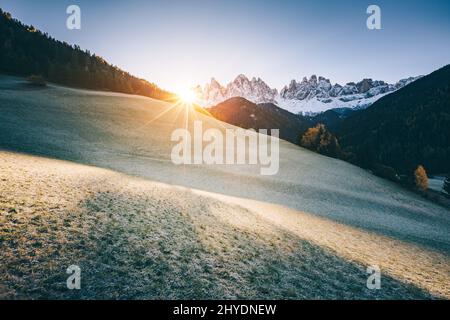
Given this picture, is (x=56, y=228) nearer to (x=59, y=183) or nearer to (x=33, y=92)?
(x=59, y=183)

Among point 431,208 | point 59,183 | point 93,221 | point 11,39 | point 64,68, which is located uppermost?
point 11,39

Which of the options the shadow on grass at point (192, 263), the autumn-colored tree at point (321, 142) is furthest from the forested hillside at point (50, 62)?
the shadow on grass at point (192, 263)

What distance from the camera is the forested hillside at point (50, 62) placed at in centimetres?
9544

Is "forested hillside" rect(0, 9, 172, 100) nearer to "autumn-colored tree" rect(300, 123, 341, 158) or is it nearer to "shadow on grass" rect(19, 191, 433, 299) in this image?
"autumn-colored tree" rect(300, 123, 341, 158)

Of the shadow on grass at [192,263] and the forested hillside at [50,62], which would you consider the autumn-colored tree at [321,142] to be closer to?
the shadow on grass at [192,263]

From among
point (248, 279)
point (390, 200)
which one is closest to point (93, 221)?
point (248, 279)

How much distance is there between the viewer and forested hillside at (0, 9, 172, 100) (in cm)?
9544

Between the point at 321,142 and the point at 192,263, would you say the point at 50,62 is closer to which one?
the point at 321,142

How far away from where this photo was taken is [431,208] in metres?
40.8

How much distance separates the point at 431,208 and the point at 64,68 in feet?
387

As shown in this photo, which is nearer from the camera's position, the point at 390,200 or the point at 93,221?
the point at 93,221

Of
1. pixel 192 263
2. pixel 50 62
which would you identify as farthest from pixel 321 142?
pixel 50 62

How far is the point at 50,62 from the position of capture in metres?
100

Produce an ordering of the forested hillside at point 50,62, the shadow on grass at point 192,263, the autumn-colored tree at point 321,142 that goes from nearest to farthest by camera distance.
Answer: the shadow on grass at point 192,263
the autumn-colored tree at point 321,142
the forested hillside at point 50,62
